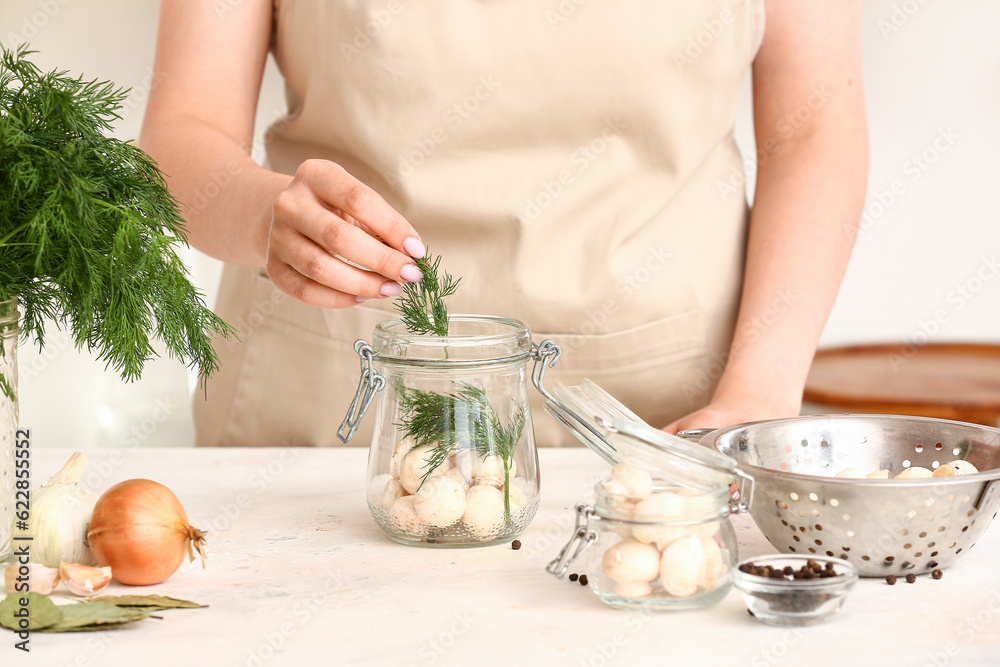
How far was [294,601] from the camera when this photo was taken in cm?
59

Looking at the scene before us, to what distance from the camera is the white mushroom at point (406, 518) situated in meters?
0.67

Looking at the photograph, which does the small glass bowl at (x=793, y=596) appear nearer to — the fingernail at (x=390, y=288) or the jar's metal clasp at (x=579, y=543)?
the jar's metal clasp at (x=579, y=543)

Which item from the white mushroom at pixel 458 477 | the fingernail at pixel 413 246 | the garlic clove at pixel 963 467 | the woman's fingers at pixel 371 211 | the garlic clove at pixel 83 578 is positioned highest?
the woman's fingers at pixel 371 211

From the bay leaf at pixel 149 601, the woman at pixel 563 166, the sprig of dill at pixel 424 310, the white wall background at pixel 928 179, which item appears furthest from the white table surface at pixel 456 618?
the white wall background at pixel 928 179

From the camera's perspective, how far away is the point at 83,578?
583 mm

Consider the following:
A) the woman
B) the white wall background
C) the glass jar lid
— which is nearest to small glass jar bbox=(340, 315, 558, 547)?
the glass jar lid

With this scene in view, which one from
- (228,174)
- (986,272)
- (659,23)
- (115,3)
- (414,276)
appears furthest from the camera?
(986,272)

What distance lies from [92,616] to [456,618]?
0.21 m

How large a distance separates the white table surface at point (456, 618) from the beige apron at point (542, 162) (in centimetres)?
40

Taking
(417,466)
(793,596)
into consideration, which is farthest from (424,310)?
(793,596)

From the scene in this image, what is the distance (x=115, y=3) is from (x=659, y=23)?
121cm

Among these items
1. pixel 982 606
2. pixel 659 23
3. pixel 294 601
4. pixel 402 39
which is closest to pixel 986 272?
pixel 659 23

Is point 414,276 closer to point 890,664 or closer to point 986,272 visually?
point 890,664

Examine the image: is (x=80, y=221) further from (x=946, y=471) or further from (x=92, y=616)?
(x=946, y=471)
